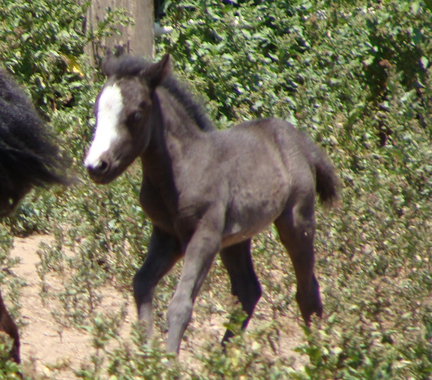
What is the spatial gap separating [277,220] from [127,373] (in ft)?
5.90

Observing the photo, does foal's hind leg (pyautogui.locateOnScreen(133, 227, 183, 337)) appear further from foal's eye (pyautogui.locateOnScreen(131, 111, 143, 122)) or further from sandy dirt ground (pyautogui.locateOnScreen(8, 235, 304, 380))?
foal's eye (pyautogui.locateOnScreen(131, 111, 143, 122))

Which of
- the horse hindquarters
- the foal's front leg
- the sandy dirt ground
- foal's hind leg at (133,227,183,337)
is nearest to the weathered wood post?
the sandy dirt ground

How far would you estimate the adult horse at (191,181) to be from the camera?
379 cm

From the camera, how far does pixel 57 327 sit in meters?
4.90

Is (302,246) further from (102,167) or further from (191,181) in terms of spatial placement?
(102,167)

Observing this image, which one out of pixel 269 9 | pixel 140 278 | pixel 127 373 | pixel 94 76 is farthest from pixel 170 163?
pixel 269 9

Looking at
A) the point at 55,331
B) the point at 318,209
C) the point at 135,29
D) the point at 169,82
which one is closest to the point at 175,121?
the point at 169,82

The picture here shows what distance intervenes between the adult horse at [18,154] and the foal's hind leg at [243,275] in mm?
1295

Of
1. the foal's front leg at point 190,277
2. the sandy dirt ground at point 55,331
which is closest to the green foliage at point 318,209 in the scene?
the sandy dirt ground at point 55,331

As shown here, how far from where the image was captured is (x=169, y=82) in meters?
4.22

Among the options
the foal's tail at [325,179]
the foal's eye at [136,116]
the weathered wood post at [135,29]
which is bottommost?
the foal's eye at [136,116]

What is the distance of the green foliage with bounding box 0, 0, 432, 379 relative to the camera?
128 inches

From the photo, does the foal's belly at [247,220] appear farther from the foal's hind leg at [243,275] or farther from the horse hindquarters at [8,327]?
the horse hindquarters at [8,327]

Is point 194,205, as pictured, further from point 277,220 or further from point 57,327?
point 57,327
